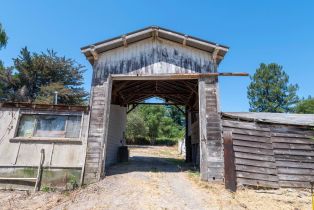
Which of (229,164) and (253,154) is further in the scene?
(253,154)

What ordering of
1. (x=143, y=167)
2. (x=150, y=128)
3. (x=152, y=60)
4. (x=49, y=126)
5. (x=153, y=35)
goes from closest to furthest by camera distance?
(x=49, y=126)
(x=152, y=60)
(x=153, y=35)
(x=143, y=167)
(x=150, y=128)

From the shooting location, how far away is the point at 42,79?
29906 mm

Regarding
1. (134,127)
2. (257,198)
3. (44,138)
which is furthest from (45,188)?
(134,127)

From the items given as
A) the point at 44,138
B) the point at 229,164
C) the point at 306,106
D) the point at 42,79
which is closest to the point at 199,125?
the point at 229,164

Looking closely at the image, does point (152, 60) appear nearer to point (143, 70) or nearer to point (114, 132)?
point (143, 70)

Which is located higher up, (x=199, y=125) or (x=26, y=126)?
(x=199, y=125)

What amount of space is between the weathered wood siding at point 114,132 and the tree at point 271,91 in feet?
119


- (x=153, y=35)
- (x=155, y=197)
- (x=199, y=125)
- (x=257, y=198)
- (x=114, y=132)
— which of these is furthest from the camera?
(x=114, y=132)

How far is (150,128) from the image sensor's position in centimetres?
4378

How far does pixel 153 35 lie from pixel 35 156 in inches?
298

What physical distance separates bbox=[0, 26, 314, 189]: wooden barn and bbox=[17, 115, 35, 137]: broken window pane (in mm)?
39

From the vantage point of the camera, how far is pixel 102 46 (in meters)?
10.2

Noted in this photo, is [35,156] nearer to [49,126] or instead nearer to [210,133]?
[49,126]

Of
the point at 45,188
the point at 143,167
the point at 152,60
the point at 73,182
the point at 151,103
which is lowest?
the point at 45,188
